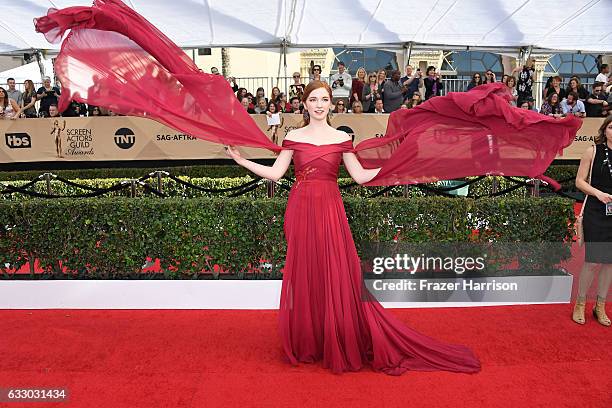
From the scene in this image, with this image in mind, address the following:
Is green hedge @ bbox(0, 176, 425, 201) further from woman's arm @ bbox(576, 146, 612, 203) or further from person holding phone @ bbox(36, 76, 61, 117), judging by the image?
woman's arm @ bbox(576, 146, 612, 203)

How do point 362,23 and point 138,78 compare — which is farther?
point 362,23

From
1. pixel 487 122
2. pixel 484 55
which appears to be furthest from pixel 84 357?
pixel 484 55

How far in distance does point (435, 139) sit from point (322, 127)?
2.96 feet

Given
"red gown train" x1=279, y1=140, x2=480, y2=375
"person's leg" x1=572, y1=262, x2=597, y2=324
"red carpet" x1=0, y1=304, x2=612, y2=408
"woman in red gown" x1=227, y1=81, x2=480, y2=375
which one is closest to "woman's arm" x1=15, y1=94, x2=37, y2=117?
"red carpet" x1=0, y1=304, x2=612, y2=408

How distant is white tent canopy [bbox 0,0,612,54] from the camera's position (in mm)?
12961

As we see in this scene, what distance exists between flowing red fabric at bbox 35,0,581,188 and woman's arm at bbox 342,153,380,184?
0.07m

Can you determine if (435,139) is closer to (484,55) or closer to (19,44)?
(19,44)

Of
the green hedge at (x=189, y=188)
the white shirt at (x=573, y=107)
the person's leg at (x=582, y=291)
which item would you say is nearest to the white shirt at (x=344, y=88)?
the green hedge at (x=189, y=188)

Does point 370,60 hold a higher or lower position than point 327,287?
higher

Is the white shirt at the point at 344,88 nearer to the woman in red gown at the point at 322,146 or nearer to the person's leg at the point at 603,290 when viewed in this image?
the person's leg at the point at 603,290

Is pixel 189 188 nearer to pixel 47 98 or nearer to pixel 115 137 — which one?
pixel 115 137

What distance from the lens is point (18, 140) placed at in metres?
11.8

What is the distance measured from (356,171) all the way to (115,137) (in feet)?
30.0

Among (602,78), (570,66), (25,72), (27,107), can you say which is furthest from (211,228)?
(570,66)
